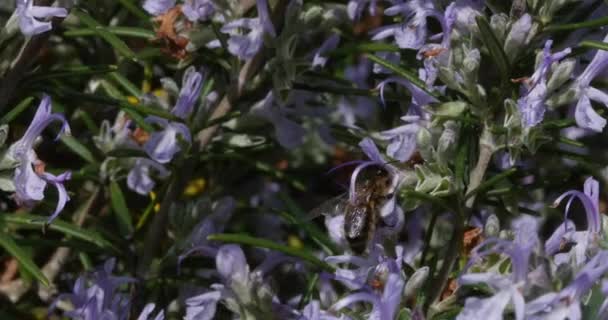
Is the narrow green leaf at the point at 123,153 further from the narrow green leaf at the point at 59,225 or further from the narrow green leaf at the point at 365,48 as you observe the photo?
the narrow green leaf at the point at 365,48

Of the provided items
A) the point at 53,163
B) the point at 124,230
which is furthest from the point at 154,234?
the point at 53,163

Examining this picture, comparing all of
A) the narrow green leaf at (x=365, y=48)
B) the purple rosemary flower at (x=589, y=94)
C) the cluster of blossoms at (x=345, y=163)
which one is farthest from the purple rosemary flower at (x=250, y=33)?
the purple rosemary flower at (x=589, y=94)

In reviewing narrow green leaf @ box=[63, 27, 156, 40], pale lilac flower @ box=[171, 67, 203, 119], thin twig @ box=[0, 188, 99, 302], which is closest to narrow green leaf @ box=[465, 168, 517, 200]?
pale lilac flower @ box=[171, 67, 203, 119]

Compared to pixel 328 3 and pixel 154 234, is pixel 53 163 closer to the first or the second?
pixel 154 234

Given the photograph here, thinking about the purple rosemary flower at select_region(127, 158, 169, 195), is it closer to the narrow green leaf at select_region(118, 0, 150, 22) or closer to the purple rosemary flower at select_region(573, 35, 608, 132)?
the narrow green leaf at select_region(118, 0, 150, 22)

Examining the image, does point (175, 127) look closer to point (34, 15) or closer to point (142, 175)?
point (142, 175)

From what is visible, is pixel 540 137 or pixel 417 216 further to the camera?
pixel 417 216
